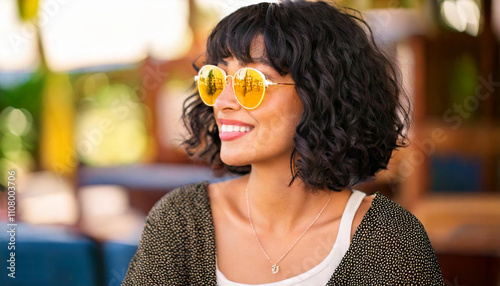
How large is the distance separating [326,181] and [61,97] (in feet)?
14.9

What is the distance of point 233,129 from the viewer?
1.77 metres

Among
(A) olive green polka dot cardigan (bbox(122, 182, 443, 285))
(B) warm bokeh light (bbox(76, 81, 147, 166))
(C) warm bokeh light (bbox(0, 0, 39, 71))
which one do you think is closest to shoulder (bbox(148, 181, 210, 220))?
(A) olive green polka dot cardigan (bbox(122, 182, 443, 285))

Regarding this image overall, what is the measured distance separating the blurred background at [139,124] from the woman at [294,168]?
642mm

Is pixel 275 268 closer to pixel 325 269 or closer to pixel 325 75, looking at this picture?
pixel 325 269

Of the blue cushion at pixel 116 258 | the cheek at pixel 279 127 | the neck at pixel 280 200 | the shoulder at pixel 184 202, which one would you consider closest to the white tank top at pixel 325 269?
the neck at pixel 280 200

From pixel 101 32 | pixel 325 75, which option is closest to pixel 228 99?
pixel 325 75

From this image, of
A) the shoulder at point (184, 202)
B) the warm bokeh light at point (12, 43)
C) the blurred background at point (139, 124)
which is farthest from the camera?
the warm bokeh light at point (12, 43)

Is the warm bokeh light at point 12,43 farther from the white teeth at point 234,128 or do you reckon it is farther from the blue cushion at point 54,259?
the white teeth at point 234,128

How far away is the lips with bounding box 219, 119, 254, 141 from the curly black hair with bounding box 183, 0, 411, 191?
0.17 meters

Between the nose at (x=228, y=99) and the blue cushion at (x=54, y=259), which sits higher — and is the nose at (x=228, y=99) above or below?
above

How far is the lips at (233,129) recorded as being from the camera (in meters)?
1.75

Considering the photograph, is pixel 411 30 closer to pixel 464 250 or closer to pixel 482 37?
pixel 482 37

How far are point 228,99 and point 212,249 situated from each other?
52cm

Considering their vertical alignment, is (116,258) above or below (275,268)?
below
